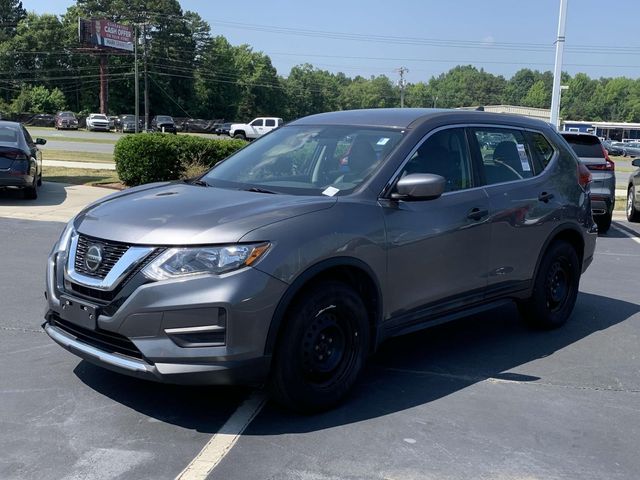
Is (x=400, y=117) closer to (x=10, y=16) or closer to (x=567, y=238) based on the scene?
(x=567, y=238)

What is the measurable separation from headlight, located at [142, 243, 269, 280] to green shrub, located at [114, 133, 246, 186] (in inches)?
454

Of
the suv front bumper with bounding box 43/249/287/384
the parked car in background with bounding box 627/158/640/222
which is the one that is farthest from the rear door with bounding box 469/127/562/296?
the parked car in background with bounding box 627/158/640/222

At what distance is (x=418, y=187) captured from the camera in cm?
423

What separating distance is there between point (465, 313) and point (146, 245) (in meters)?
2.51

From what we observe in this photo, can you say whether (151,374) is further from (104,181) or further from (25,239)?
(104,181)

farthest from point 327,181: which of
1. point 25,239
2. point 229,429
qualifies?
point 25,239

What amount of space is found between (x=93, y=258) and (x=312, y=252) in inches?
47.9

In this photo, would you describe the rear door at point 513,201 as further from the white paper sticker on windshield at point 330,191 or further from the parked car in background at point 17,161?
the parked car in background at point 17,161

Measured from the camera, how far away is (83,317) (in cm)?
376

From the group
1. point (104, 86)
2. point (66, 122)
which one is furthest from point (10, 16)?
point (66, 122)

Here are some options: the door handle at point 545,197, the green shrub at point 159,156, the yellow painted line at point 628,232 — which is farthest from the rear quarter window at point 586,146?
the green shrub at point 159,156

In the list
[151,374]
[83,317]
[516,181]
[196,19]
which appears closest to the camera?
[151,374]

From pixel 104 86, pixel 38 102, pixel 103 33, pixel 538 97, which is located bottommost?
pixel 38 102

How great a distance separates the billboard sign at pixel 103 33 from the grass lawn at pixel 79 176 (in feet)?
180
